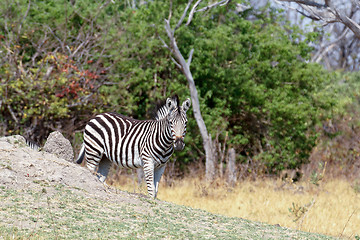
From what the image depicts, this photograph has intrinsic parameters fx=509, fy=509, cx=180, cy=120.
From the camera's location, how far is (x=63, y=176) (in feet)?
25.7

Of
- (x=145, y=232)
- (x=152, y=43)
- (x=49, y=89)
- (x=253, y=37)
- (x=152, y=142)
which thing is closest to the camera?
(x=145, y=232)

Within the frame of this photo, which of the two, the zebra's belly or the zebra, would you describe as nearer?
the zebra

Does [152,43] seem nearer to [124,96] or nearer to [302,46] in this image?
[124,96]

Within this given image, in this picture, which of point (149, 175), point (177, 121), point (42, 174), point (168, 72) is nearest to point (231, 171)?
point (168, 72)

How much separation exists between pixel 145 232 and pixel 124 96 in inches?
378

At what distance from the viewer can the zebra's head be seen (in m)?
8.51

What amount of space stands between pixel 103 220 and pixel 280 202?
20.5 ft

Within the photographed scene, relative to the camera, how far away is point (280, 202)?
460 inches

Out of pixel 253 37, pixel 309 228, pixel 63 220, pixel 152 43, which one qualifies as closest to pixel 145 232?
pixel 63 220

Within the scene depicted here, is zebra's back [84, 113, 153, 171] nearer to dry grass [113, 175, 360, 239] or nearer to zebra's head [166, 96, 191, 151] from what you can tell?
dry grass [113, 175, 360, 239]

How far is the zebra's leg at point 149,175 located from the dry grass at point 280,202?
0.41ft

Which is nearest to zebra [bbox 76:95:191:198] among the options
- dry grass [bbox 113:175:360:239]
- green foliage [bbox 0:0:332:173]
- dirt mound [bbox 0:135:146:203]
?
dry grass [bbox 113:175:360:239]

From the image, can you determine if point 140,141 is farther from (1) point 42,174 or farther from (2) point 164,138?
(1) point 42,174

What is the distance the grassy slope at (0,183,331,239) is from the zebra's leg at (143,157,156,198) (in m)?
0.92
